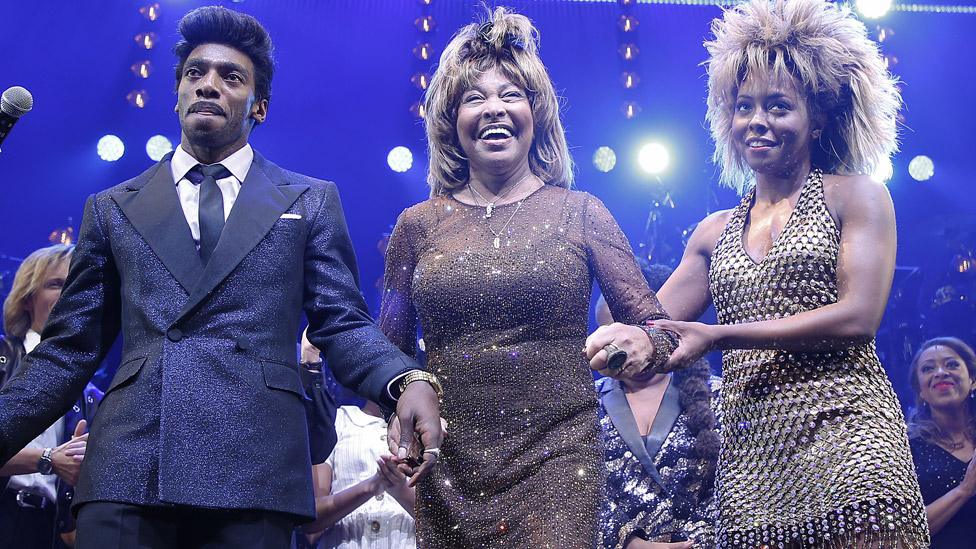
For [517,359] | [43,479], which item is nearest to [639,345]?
[517,359]

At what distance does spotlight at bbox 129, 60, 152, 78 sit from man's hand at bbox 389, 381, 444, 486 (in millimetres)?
5984

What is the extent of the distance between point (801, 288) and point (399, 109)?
19.1ft

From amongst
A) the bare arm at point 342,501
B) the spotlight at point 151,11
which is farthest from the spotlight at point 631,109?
the bare arm at point 342,501

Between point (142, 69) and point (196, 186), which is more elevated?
point (142, 69)

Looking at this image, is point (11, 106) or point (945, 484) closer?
point (11, 106)

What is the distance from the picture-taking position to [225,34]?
254 cm

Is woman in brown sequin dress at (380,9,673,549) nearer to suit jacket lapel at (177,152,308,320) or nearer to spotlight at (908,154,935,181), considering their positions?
suit jacket lapel at (177,152,308,320)

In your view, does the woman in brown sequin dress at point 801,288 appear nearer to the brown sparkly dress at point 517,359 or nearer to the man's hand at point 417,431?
the brown sparkly dress at point 517,359

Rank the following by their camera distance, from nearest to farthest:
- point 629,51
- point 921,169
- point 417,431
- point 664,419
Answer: point 417,431 < point 664,419 < point 629,51 < point 921,169

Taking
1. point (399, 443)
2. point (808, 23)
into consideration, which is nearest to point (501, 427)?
point (399, 443)

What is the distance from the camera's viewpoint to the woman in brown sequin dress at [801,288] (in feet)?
8.21

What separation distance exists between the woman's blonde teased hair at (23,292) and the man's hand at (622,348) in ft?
9.51

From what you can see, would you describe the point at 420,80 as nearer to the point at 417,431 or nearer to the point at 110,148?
the point at 110,148

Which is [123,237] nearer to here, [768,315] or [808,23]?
[768,315]
